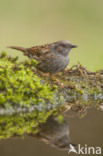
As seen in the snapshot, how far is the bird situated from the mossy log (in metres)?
0.15

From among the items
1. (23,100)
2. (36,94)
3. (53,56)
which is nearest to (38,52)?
(53,56)

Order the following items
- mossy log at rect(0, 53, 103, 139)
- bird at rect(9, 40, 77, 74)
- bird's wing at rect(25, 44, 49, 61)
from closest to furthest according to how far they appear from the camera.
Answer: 1. mossy log at rect(0, 53, 103, 139)
2. bird at rect(9, 40, 77, 74)
3. bird's wing at rect(25, 44, 49, 61)

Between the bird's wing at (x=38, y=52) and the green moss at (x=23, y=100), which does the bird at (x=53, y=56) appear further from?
the green moss at (x=23, y=100)

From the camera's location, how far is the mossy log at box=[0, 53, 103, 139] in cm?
610

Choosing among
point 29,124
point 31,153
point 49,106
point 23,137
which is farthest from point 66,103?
point 31,153

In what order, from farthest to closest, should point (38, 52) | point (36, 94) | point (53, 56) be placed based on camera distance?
point (38, 52) < point (53, 56) < point (36, 94)

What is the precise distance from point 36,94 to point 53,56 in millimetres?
882

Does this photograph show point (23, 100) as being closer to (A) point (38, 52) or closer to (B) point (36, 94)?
(B) point (36, 94)

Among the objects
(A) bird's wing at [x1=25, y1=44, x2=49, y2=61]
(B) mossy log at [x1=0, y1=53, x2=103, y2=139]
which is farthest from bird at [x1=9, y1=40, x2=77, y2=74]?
(B) mossy log at [x1=0, y1=53, x2=103, y2=139]

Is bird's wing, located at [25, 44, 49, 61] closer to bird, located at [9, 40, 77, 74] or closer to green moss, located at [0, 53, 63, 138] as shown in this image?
bird, located at [9, 40, 77, 74]

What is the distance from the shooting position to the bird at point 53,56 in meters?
7.46

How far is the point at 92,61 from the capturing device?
11227 millimetres

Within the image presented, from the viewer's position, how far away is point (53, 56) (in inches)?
295

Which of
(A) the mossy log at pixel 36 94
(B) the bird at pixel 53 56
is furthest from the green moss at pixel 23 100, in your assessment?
(B) the bird at pixel 53 56
